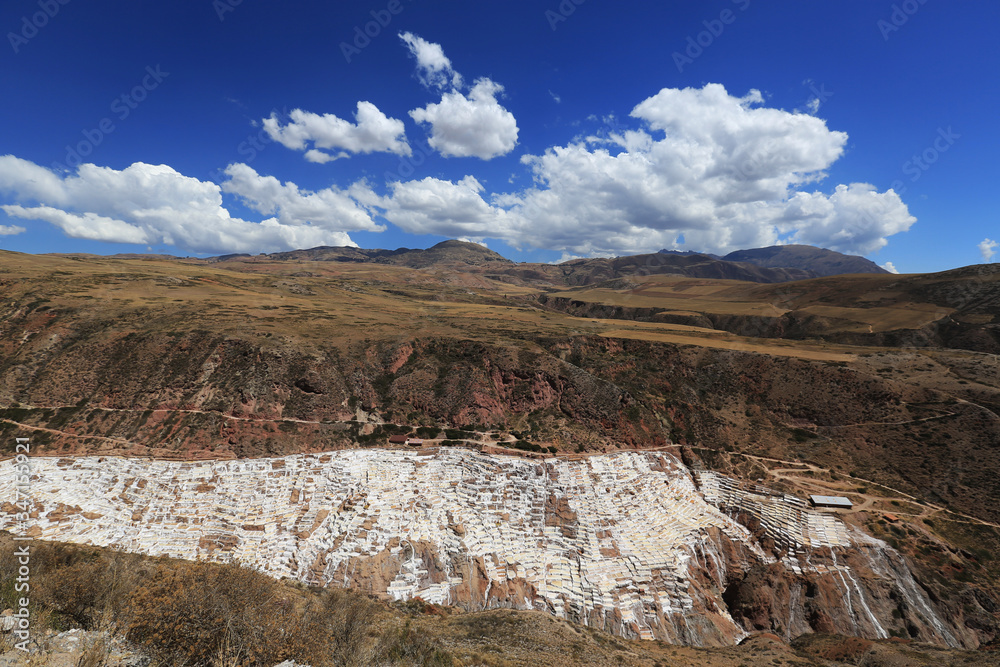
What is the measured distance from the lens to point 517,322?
75.6 m

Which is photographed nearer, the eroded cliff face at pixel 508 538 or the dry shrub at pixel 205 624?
the dry shrub at pixel 205 624

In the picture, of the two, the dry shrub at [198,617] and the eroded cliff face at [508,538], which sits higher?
the dry shrub at [198,617]

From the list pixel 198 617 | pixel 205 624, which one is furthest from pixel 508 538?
pixel 198 617

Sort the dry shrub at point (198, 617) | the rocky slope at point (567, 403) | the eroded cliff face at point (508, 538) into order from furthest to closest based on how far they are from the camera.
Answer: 1. the rocky slope at point (567, 403)
2. the eroded cliff face at point (508, 538)
3. the dry shrub at point (198, 617)

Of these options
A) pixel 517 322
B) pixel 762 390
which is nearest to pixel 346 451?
pixel 517 322

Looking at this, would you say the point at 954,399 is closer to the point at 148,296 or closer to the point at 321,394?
the point at 321,394

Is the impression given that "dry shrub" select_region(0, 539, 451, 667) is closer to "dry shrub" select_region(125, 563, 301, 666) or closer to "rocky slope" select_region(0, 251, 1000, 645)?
"dry shrub" select_region(125, 563, 301, 666)

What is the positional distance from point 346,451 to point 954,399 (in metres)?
68.0

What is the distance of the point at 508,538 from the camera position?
3400 cm

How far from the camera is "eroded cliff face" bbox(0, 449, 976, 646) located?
29641mm

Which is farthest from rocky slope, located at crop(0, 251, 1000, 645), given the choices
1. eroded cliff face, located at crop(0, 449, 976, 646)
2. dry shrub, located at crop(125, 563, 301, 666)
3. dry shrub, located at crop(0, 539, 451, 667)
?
dry shrub, located at crop(125, 563, 301, 666)

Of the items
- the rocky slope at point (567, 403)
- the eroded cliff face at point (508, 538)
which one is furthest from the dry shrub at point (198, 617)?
the rocky slope at point (567, 403)

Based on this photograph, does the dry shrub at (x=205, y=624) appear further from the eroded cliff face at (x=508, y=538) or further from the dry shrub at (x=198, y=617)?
the eroded cliff face at (x=508, y=538)

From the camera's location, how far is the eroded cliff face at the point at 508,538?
97.2ft
